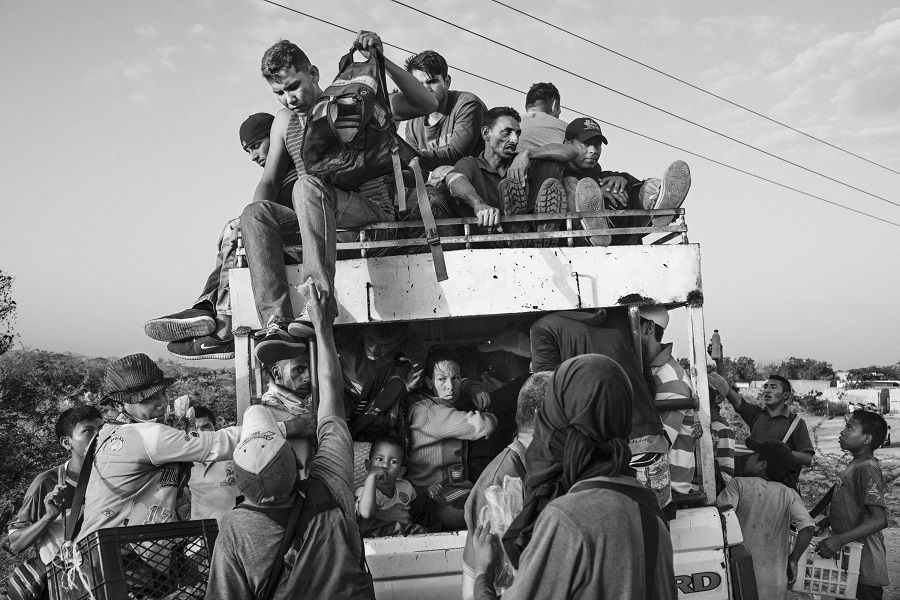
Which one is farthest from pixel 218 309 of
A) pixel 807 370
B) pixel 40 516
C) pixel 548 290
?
pixel 807 370

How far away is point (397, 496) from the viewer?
4.67 m

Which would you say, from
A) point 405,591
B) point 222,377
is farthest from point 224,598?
point 222,377

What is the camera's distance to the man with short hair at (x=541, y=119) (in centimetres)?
662

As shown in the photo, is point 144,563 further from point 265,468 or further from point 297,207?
point 297,207

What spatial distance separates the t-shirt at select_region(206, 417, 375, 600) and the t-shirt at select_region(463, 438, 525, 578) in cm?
48

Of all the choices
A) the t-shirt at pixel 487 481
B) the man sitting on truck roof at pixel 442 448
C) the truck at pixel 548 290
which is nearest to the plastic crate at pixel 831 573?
the truck at pixel 548 290

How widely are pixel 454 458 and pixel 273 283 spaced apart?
4.77 feet

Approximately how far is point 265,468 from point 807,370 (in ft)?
99.9

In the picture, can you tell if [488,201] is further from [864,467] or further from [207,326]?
[864,467]

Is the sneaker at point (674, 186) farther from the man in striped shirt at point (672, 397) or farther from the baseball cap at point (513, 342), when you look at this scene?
the baseball cap at point (513, 342)

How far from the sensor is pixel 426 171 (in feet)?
20.3

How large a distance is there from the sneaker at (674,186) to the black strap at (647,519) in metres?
3.05

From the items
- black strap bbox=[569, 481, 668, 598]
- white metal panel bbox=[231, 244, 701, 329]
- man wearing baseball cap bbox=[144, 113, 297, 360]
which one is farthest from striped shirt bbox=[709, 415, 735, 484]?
black strap bbox=[569, 481, 668, 598]

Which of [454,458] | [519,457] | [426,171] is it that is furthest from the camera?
[426,171]
